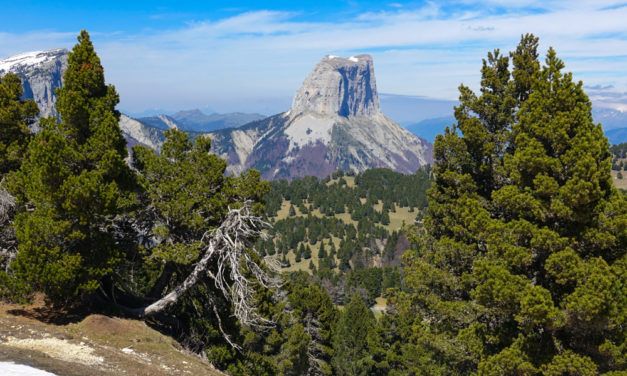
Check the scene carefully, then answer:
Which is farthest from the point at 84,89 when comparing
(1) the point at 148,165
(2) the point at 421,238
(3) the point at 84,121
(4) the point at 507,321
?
(4) the point at 507,321

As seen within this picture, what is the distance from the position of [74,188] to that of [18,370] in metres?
6.22

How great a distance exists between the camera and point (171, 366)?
545 inches

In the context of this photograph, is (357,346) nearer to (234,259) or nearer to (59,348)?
(234,259)

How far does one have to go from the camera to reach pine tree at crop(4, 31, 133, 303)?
1403cm

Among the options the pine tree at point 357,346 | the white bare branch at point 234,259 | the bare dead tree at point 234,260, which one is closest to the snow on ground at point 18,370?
the white bare branch at point 234,259

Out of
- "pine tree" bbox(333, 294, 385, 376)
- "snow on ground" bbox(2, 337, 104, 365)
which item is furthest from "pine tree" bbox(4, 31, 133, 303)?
"pine tree" bbox(333, 294, 385, 376)

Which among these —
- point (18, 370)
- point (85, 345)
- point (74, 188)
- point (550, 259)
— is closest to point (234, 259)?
point (85, 345)

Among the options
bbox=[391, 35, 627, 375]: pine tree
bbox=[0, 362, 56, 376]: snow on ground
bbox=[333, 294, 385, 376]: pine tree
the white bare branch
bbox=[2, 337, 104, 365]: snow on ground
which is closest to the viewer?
bbox=[0, 362, 56, 376]: snow on ground

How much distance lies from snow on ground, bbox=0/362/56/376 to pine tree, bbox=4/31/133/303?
12.1ft

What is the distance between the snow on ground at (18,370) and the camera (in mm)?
10164

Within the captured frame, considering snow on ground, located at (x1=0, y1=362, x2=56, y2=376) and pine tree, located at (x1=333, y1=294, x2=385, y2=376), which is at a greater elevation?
snow on ground, located at (x1=0, y1=362, x2=56, y2=376)

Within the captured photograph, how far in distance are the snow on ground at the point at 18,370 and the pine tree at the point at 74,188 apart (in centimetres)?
369

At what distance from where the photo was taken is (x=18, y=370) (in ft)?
34.2

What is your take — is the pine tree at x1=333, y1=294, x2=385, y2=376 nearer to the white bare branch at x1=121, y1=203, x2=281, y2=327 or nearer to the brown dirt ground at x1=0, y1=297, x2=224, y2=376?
the white bare branch at x1=121, y1=203, x2=281, y2=327
